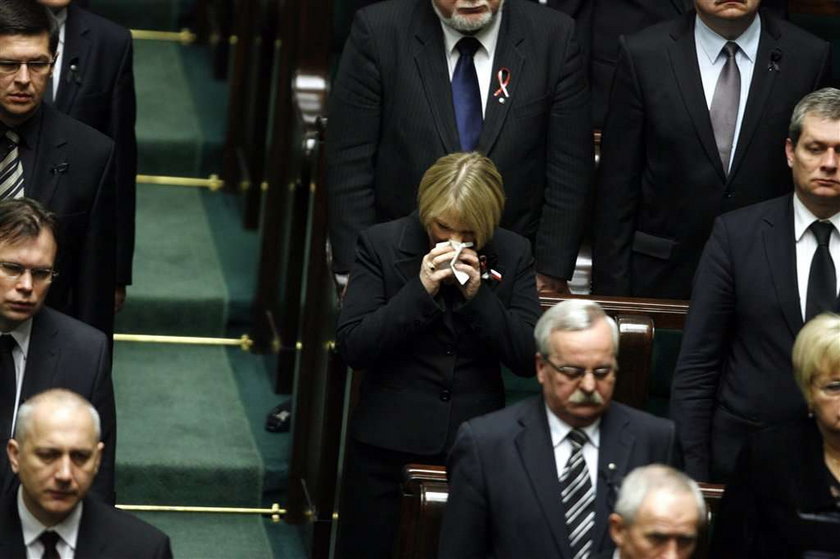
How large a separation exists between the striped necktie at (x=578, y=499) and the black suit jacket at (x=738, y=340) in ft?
1.78

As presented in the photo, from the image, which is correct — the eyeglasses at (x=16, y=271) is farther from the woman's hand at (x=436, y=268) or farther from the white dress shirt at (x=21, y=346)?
the woman's hand at (x=436, y=268)

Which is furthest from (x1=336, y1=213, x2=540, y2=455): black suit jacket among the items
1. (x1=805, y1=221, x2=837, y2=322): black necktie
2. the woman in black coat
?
(x1=805, y1=221, x2=837, y2=322): black necktie

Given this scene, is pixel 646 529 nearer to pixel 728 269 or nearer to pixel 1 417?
pixel 728 269

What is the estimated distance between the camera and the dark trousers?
4129 millimetres

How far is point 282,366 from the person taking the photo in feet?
18.8

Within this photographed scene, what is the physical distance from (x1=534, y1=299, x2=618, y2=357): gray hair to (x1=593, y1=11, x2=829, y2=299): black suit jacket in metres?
1.07

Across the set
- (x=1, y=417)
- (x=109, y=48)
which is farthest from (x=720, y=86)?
(x=1, y=417)

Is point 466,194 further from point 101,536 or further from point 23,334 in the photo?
point 101,536

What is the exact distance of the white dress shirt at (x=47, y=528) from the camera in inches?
133

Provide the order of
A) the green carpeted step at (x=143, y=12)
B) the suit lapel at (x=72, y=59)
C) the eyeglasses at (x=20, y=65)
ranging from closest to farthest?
the eyeglasses at (x=20, y=65), the suit lapel at (x=72, y=59), the green carpeted step at (x=143, y=12)

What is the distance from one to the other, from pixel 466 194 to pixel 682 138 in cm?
82

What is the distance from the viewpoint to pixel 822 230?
4066 mm

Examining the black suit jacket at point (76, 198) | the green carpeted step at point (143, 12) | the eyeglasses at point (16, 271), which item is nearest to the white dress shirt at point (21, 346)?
the eyeglasses at point (16, 271)

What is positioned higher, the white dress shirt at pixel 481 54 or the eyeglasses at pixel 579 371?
the white dress shirt at pixel 481 54
